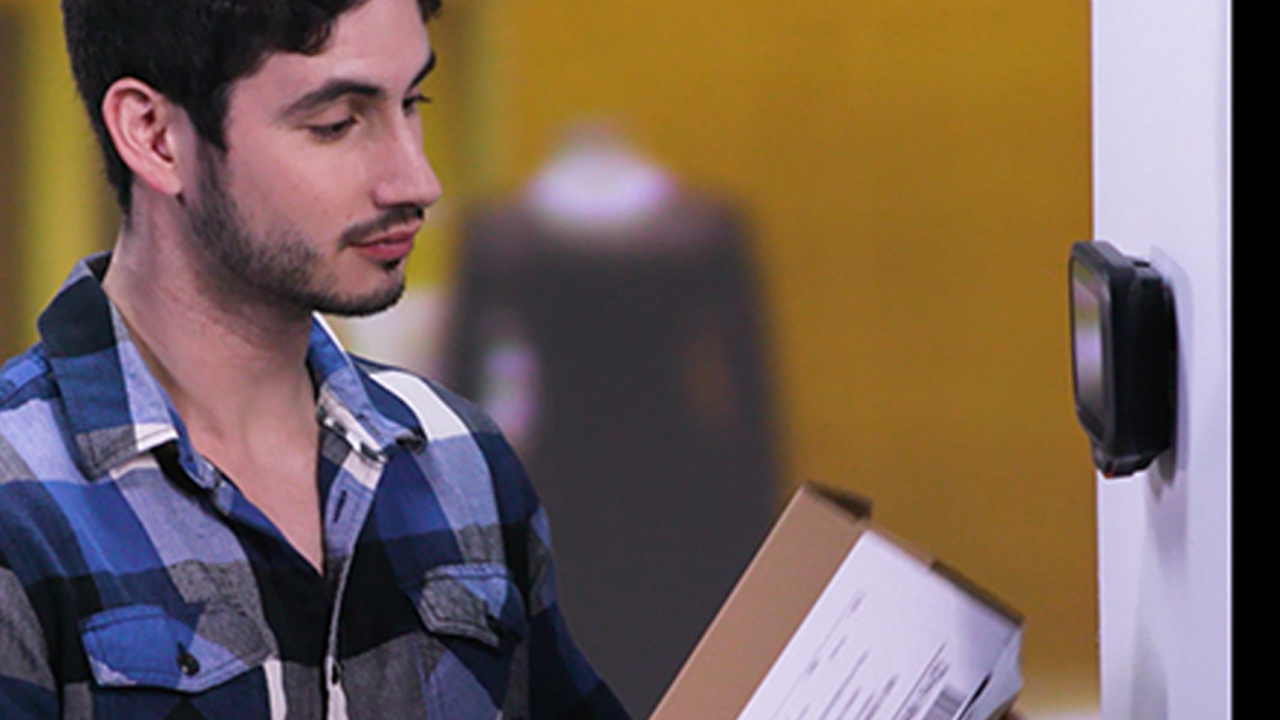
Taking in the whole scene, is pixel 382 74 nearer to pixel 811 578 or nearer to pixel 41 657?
pixel 41 657

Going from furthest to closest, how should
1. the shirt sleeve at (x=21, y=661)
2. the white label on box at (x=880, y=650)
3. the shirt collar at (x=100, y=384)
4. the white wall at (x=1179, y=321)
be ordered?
the shirt collar at (x=100, y=384) → the shirt sleeve at (x=21, y=661) → the white label on box at (x=880, y=650) → the white wall at (x=1179, y=321)

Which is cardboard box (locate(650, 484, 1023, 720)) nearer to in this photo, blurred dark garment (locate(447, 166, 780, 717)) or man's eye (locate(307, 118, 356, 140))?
man's eye (locate(307, 118, 356, 140))

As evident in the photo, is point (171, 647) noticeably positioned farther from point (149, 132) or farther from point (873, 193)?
point (873, 193)

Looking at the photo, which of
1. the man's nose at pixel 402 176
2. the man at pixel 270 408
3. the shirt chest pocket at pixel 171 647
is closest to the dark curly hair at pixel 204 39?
the man at pixel 270 408

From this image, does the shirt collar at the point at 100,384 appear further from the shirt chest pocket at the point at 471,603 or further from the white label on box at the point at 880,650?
the white label on box at the point at 880,650

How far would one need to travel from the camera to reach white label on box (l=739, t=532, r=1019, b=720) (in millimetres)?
820

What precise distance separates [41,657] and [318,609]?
0.26 meters

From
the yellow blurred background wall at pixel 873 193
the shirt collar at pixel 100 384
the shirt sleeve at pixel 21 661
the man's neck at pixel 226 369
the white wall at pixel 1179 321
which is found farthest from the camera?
the yellow blurred background wall at pixel 873 193

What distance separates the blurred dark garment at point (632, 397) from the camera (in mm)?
2328

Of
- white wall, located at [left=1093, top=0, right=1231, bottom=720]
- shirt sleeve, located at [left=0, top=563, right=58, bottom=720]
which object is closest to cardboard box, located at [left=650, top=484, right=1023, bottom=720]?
white wall, located at [left=1093, top=0, right=1231, bottom=720]

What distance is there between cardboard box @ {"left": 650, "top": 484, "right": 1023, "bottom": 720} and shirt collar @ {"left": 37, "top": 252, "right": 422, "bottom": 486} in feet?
2.49

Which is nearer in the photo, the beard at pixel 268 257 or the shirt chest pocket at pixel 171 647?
the shirt chest pocket at pixel 171 647

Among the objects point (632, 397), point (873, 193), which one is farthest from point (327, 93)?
point (873, 193)

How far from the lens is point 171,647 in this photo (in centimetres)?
139
